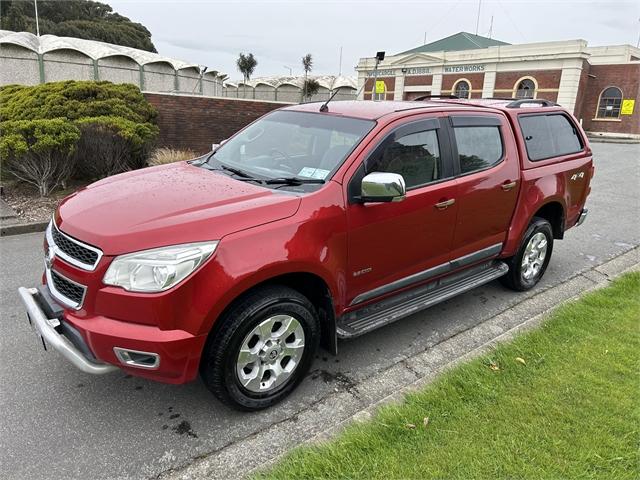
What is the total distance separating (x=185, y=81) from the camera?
100 feet

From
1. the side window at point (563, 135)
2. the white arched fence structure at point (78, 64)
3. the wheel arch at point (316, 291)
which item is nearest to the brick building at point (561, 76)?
the white arched fence structure at point (78, 64)

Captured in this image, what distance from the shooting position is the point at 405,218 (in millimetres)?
3498

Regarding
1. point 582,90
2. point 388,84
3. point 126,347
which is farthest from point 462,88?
point 126,347

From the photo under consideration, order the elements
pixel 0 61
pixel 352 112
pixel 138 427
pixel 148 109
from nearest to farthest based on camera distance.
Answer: pixel 138 427
pixel 352 112
pixel 148 109
pixel 0 61

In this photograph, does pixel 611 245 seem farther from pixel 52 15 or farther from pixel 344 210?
pixel 52 15

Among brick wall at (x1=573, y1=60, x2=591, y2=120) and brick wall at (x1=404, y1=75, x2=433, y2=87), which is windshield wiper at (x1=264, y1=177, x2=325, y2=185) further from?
brick wall at (x1=404, y1=75, x2=433, y2=87)

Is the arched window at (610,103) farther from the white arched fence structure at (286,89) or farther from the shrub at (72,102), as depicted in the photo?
the shrub at (72,102)

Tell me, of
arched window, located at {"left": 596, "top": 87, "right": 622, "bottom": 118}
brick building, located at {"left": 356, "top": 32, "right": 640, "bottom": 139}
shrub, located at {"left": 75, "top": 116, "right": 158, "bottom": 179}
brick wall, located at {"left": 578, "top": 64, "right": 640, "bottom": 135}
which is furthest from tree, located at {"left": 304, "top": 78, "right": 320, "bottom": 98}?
shrub, located at {"left": 75, "top": 116, "right": 158, "bottom": 179}

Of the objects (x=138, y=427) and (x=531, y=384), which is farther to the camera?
(x=531, y=384)

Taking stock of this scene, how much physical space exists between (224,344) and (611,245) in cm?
638

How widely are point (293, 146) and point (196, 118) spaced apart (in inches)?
396

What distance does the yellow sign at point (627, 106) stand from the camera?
3862cm

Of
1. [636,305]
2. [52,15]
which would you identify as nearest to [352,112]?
[636,305]

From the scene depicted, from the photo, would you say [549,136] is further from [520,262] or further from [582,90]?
[582,90]
